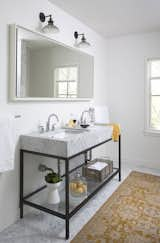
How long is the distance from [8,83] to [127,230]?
1.86 meters

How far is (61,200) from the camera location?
2.41m

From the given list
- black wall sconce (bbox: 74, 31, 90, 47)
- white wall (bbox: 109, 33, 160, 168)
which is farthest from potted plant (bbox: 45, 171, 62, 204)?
white wall (bbox: 109, 33, 160, 168)

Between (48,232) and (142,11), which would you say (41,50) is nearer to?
(142,11)

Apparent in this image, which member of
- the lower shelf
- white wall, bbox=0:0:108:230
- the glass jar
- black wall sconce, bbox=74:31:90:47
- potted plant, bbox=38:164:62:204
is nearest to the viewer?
white wall, bbox=0:0:108:230

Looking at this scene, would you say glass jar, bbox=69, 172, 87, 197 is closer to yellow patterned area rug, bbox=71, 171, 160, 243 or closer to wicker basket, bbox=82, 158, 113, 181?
yellow patterned area rug, bbox=71, 171, 160, 243

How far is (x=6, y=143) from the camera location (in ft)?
6.38

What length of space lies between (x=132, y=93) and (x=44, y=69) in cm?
207

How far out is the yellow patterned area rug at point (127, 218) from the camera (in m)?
2.00

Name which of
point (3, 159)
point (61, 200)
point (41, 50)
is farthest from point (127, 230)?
point (41, 50)

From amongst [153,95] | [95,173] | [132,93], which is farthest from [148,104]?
[95,173]

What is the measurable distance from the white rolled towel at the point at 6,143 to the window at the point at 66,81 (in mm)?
880

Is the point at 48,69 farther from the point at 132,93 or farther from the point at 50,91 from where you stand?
the point at 132,93

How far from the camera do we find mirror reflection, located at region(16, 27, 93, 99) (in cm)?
221

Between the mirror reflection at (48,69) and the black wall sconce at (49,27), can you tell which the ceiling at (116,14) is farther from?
the mirror reflection at (48,69)
